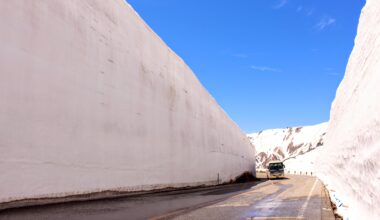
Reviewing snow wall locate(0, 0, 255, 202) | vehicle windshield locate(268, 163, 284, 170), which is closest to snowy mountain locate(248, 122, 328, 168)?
vehicle windshield locate(268, 163, 284, 170)

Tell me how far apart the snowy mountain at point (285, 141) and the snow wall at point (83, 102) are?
4891 inches

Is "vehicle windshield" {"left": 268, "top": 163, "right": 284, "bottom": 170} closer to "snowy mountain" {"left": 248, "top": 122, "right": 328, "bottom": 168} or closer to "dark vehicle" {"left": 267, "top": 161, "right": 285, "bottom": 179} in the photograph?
"dark vehicle" {"left": 267, "top": 161, "right": 285, "bottom": 179}

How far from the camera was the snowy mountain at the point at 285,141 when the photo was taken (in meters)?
139

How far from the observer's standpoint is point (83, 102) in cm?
1078

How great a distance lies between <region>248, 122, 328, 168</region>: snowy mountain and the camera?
139 meters

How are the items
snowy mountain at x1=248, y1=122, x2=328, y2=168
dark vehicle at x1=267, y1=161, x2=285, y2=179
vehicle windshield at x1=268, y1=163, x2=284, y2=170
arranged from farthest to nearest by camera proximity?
snowy mountain at x1=248, y1=122, x2=328, y2=168, vehicle windshield at x1=268, y1=163, x2=284, y2=170, dark vehicle at x1=267, y1=161, x2=285, y2=179

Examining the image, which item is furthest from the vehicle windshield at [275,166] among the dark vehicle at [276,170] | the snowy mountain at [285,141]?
the snowy mountain at [285,141]

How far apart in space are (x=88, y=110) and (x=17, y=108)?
2.90m

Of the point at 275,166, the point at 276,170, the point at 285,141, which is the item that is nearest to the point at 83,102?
the point at 276,170

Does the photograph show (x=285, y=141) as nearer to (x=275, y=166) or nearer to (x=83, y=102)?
(x=275, y=166)

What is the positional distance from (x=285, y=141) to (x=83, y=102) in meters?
153

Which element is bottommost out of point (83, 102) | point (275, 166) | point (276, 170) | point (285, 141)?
point (276, 170)

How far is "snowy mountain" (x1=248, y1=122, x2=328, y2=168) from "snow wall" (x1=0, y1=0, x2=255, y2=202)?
408ft

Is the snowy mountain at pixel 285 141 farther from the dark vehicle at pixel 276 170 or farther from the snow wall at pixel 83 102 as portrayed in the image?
the snow wall at pixel 83 102
